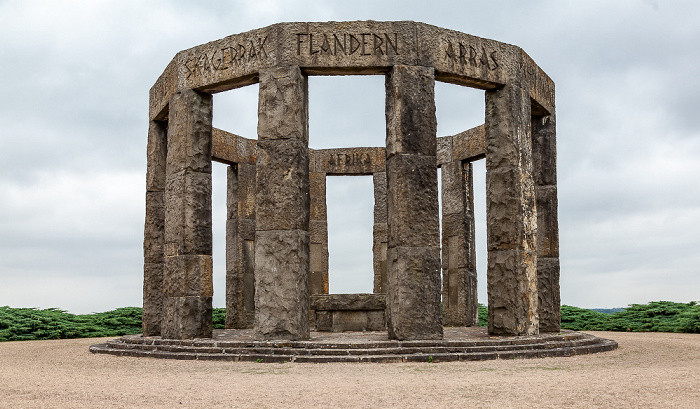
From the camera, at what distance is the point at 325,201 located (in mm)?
18719

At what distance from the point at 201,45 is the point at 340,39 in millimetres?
2610

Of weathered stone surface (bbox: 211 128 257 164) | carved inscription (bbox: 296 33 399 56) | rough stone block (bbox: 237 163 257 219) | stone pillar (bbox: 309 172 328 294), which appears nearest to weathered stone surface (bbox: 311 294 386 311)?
rough stone block (bbox: 237 163 257 219)

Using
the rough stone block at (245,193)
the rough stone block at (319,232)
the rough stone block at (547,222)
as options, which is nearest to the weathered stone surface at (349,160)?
the rough stone block at (319,232)

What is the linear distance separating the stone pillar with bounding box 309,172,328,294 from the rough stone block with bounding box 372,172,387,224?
1343mm

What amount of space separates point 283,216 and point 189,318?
252 centimetres

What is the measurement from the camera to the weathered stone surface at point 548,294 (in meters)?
13.0

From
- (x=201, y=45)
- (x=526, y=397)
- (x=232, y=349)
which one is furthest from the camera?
(x=201, y=45)

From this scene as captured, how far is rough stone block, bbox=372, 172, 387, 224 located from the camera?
18781 millimetres

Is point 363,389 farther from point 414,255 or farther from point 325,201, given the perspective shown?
point 325,201

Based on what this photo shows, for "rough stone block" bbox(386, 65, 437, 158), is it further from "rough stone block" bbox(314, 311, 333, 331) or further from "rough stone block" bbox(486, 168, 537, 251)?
"rough stone block" bbox(314, 311, 333, 331)

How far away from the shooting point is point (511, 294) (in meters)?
11.5

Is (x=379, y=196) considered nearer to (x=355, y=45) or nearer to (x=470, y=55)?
(x=470, y=55)

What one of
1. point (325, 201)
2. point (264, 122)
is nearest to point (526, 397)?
point (264, 122)

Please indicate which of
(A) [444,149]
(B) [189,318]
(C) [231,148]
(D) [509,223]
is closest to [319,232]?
(C) [231,148]
